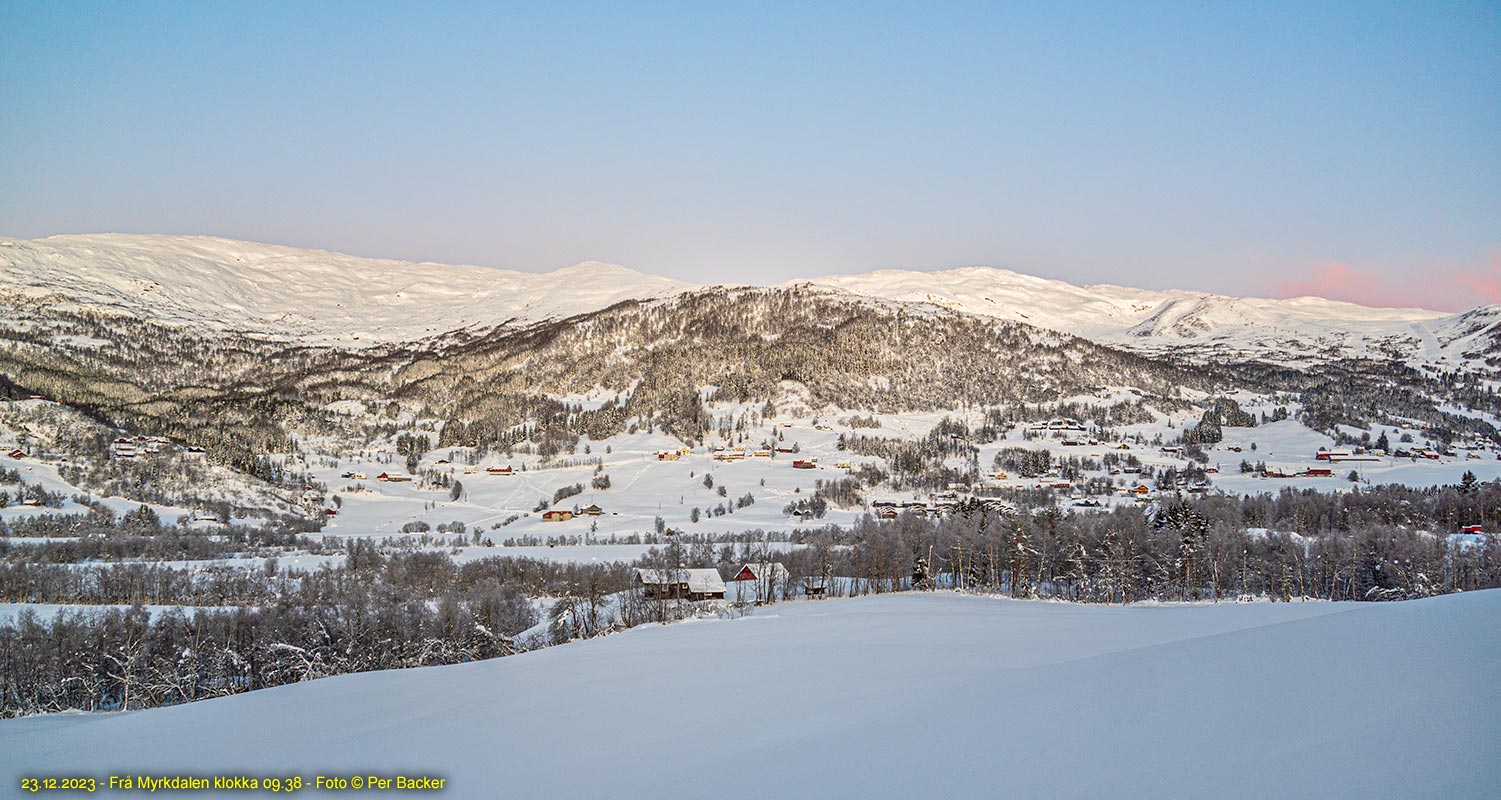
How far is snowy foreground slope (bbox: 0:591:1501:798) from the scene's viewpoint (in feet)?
27.9

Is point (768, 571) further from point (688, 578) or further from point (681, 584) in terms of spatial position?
point (681, 584)

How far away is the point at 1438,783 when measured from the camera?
23.9ft

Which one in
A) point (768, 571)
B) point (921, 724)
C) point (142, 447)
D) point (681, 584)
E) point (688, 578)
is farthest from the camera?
point (142, 447)

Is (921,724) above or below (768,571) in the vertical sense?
above

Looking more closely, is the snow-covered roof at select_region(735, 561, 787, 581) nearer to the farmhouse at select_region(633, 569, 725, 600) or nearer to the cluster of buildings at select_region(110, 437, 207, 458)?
the farmhouse at select_region(633, 569, 725, 600)

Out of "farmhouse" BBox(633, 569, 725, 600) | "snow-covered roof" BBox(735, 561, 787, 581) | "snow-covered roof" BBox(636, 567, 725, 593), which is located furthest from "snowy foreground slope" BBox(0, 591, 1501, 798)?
"snow-covered roof" BBox(735, 561, 787, 581)

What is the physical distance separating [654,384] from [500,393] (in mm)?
34922

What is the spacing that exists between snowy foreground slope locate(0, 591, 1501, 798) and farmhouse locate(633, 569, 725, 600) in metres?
38.0

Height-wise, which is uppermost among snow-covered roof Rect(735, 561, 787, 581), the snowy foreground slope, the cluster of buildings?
the snowy foreground slope

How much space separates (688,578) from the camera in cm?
5912

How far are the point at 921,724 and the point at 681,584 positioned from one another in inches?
1905

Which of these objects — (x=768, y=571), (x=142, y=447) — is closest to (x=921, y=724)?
(x=768, y=571)

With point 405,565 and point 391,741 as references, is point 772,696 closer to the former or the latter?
point 391,741

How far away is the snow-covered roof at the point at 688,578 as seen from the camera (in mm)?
57906
